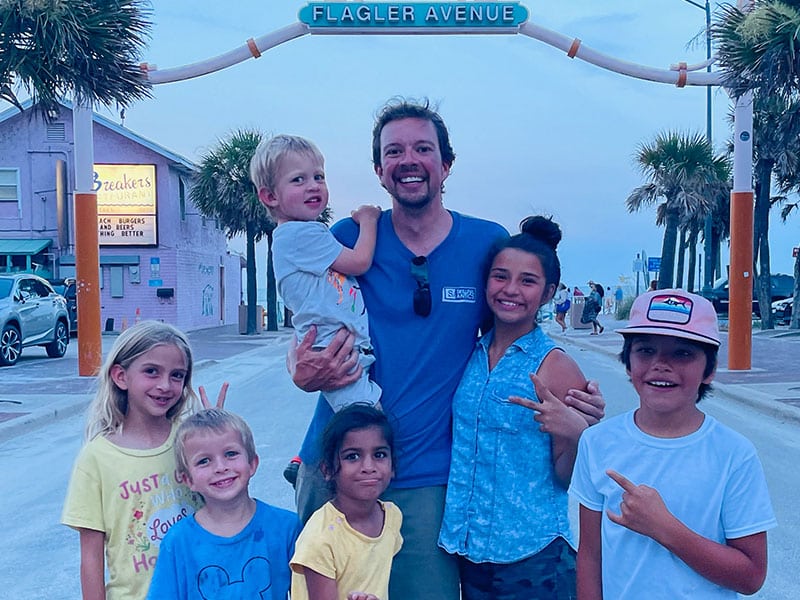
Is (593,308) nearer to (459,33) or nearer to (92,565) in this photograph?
(459,33)

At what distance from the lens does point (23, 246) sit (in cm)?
2822

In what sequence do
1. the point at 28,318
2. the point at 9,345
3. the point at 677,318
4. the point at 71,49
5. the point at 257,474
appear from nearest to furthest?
the point at 677,318
the point at 257,474
the point at 71,49
the point at 9,345
the point at 28,318

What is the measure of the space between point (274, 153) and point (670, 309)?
149 cm

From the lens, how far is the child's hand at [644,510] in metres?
1.94

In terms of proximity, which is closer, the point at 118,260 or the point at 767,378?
the point at 767,378

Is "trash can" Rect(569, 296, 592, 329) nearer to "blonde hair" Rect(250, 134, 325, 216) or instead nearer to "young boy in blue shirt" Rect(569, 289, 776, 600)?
"blonde hair" Rect(250, 134, 325, 216)

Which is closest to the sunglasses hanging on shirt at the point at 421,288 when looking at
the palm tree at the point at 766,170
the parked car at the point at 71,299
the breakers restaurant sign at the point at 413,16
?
the breakers restaurant sign at the point at 413,16

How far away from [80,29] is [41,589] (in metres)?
7.66

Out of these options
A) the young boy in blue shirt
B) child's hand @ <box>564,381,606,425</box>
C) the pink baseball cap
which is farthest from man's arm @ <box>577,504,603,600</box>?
the pink baseball cap

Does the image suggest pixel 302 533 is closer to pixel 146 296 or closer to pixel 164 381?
pixel 164 381

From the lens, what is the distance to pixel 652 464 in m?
2.04

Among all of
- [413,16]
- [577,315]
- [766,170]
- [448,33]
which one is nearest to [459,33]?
[448,33]

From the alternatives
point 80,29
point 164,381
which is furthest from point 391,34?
point 164,381

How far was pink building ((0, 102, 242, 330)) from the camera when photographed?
2880cm
